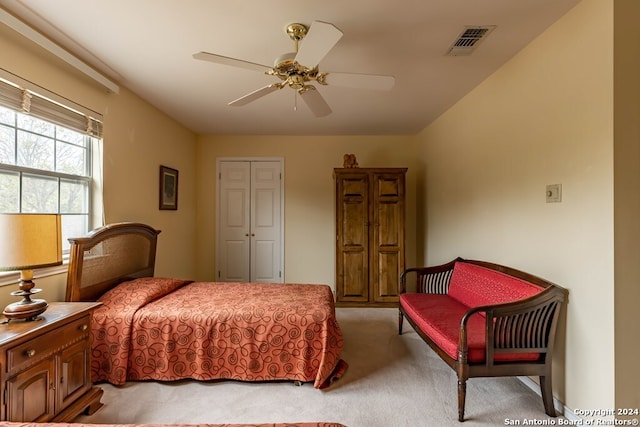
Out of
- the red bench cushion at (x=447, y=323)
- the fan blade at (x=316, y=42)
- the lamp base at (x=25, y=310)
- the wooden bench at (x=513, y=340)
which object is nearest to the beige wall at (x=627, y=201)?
the wooden bench at (x=513, y=340)

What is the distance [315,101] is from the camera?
238 centimetres

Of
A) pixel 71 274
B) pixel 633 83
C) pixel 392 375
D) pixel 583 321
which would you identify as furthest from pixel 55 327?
pixel 633 83

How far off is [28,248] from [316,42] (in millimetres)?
1784

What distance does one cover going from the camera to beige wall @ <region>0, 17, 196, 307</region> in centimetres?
211

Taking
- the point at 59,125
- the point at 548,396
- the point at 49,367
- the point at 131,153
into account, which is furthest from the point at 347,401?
the point at 131,153

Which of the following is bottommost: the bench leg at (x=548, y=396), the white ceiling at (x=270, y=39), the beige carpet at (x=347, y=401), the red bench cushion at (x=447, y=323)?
the beige carpet at (x=347, y=401)

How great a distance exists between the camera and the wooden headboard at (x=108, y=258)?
2232 millimetres

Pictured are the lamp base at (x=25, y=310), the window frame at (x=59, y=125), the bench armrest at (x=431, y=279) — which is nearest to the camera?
the lamp base at (x=25, y=310)

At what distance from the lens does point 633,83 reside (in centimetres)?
162

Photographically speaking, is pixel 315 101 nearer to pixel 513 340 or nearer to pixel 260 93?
pixel 260 93

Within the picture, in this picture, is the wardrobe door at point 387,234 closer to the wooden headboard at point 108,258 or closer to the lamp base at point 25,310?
the wooden headboard at point 108,258

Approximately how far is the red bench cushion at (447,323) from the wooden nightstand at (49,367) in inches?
91.1

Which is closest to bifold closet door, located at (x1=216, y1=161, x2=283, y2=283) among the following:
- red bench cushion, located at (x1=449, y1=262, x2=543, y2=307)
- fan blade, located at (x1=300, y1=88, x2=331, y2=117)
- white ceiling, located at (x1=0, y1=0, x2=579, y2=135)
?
white ceiling, located at (x1=0, y1=0, x2=579, y2=135)

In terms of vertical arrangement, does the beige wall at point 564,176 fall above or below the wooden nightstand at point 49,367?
above
